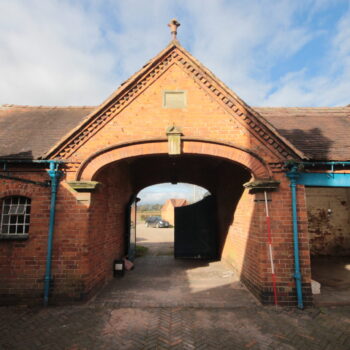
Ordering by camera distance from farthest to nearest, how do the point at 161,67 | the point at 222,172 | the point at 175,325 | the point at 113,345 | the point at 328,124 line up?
the point at 222,172 → the point at 328,124 → the point at 161,67 → the point at 175,325 → the point at 113,345

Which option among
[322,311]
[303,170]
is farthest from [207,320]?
[303,170]

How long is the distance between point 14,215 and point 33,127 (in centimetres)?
347

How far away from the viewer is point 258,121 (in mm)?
6516

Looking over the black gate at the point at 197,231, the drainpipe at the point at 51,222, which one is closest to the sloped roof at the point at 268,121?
the drainpipe at the point at 51,222

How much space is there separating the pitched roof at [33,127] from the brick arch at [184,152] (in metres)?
1.49

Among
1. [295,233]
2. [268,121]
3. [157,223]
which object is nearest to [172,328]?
[295,233]

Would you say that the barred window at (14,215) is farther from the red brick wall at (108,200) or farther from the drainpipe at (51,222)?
the drainpipe at (51,222)

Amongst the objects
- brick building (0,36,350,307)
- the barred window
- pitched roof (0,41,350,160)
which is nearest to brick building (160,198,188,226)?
pitched roof (0,41,350,160)

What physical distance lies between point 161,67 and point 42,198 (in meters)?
5.17

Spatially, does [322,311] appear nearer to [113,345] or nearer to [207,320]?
[207,320]

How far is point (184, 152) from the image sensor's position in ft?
21.7

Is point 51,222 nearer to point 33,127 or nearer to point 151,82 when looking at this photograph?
point 33,127

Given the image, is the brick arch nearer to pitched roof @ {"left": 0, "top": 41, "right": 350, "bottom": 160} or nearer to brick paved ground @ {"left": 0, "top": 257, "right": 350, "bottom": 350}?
pitched roof @ {"left": 0, "top": 41, "right": 350, "bottom": 160}

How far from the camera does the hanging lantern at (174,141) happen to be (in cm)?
655
